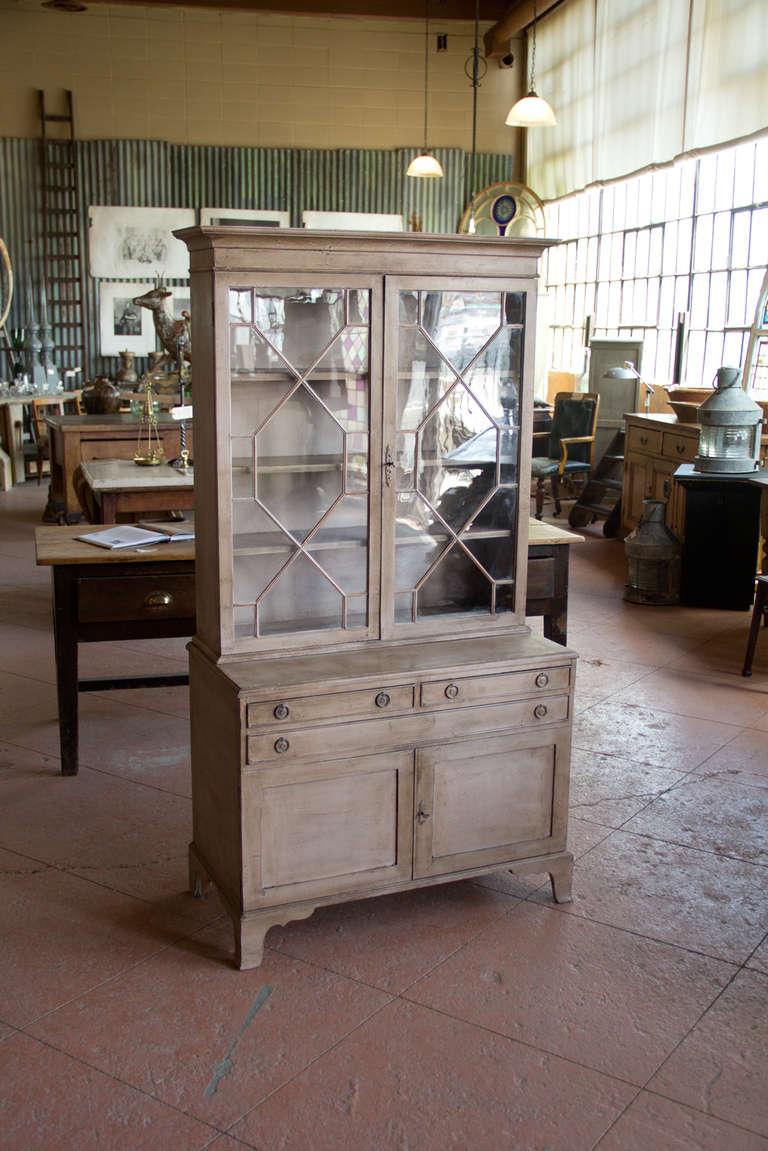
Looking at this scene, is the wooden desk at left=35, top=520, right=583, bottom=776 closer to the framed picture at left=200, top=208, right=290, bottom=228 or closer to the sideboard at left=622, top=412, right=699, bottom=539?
the sideboard at left=622, top=412, right=699, bottom=539

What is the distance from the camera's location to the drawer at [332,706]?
111 inches

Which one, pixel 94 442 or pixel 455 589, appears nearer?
pixel 455 589

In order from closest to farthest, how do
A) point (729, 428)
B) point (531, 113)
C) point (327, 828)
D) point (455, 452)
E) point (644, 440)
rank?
point (327, 828), point (455, 452), point (729, 428), point (644, 440), point (531, 113)

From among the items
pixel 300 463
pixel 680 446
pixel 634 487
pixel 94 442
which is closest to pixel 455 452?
pixel 300 463

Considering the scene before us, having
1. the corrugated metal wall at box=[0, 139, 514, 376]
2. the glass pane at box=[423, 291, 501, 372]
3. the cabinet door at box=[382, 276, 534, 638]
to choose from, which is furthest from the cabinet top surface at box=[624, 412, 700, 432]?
the corrugated metal wall at box=[0, 139, 514, 376]

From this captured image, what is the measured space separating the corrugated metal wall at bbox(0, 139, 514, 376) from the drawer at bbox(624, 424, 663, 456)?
17.1ft

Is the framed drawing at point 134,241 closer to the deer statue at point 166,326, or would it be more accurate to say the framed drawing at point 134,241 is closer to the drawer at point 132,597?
the deer statue at point 166,326

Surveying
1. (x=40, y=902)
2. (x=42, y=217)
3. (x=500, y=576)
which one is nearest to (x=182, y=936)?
(x=40, y=902)

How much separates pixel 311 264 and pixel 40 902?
2.02 metres

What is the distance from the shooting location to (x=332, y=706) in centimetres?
289

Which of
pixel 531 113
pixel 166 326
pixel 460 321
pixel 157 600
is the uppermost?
pixel 531 113

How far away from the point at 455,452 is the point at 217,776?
1.16m

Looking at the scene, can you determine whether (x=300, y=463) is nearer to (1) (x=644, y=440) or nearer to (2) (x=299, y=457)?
(2) (x=299, y=457)

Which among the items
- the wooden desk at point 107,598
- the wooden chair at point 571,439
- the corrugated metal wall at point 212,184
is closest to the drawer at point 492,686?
the wooden desk at point 107,598
